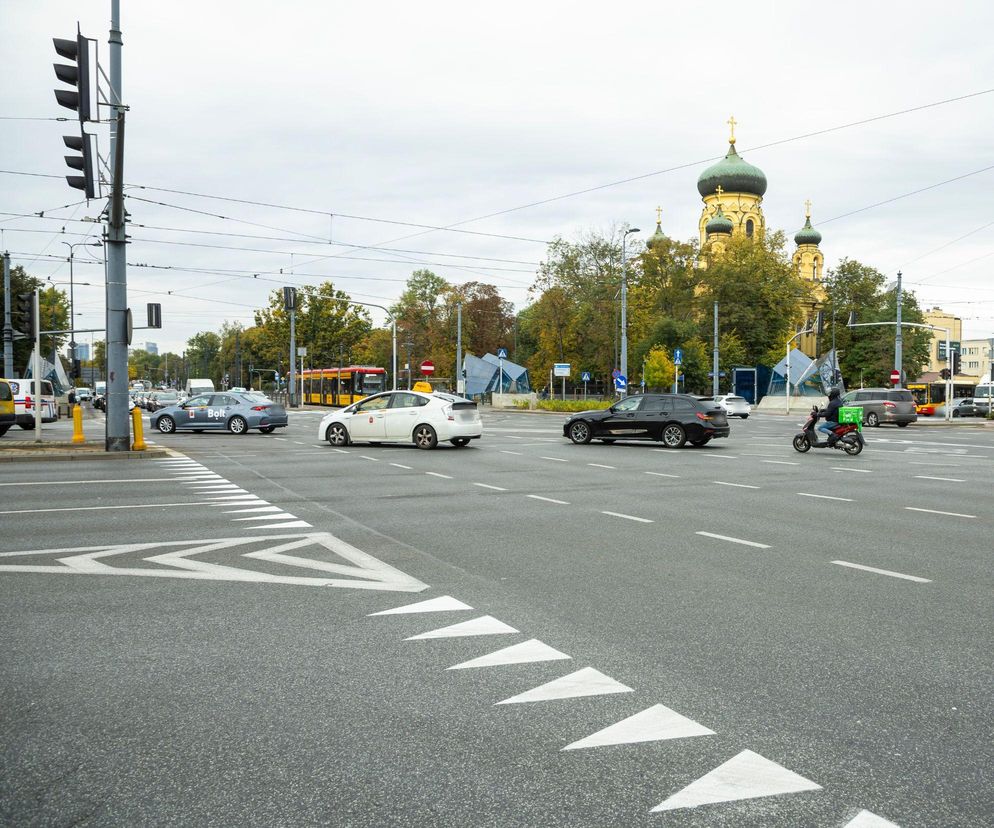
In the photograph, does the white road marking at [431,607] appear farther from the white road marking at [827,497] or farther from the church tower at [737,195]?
the church tower at [737,195]

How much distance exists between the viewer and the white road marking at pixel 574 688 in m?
4.25

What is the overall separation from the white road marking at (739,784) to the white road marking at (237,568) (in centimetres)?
347

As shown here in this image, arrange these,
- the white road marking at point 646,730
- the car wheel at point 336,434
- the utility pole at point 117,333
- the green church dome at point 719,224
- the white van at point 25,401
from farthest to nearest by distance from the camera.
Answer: the green church dome at point 719,224
the white van at point 25,401
the car wheel at point 336,434
the utility pole at point 117,333
the white road marking at point 646,730

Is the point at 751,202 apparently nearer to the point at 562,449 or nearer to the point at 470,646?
the point at 562,449

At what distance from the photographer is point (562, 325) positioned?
69.3 metres

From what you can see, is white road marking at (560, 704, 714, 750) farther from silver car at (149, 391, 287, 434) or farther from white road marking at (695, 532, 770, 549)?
silver car at (149, 391, 287, 434)

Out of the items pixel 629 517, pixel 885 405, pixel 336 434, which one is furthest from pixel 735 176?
pixel 629 517

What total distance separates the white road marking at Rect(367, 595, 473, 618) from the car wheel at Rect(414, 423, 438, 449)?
16.8 m

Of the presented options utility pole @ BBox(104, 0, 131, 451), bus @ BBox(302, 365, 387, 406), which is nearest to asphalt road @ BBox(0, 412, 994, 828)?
utility pole @ BBox(104, 0, 131, 451)

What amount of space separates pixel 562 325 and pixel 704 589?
63.3 metres

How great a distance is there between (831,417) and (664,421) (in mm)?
4244

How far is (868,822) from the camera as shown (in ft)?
9.98

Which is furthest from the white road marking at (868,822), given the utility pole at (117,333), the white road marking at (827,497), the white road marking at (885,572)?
the utility pole at (117,333)

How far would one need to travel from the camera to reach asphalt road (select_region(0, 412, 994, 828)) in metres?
3.24
